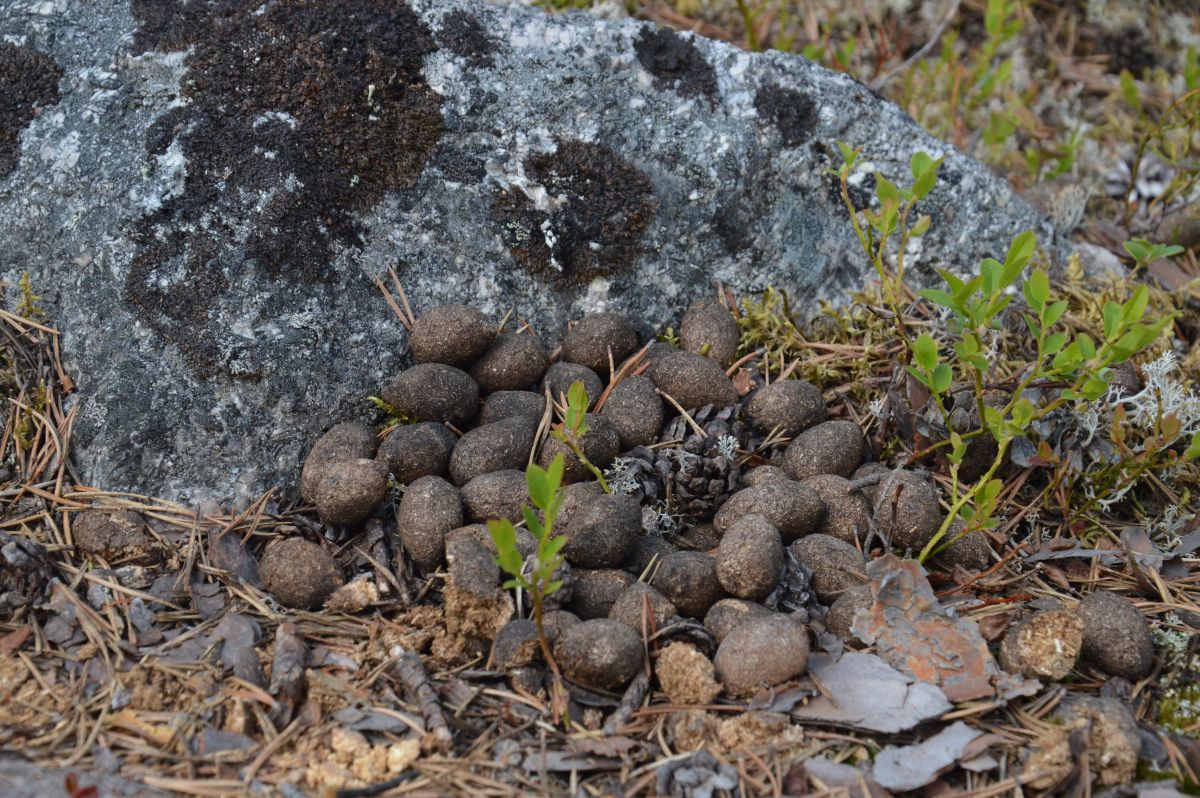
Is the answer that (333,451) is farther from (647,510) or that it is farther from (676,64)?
(676,64)

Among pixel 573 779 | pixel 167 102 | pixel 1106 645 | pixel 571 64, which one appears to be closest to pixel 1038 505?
pixel 1106 645

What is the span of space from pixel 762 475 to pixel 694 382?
45 centimetres

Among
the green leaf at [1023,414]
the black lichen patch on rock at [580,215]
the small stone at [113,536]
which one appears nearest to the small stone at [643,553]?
the green leaf at [1023,414]

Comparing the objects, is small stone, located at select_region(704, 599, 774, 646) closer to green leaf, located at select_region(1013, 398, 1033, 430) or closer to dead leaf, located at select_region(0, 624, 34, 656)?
green leaf, located at select_region(1013, 398, 1033, 430)

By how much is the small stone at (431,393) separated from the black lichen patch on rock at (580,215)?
669mm

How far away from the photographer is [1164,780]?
233 cm

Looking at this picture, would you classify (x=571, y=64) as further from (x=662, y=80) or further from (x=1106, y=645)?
(x=1106, y=645)

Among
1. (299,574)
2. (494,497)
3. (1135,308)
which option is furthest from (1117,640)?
(299,574)

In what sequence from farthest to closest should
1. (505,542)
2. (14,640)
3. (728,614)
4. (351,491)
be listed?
(351,491) < (728,614) < (14,640) < (505,542)

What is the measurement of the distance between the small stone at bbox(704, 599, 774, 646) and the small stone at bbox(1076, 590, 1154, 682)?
0.91 metres

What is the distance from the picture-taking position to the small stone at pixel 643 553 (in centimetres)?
292

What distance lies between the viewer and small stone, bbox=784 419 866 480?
3.26 metres

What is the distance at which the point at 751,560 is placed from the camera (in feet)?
8.96

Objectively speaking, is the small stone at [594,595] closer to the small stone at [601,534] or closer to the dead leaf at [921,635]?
the small stone at [601,534]
